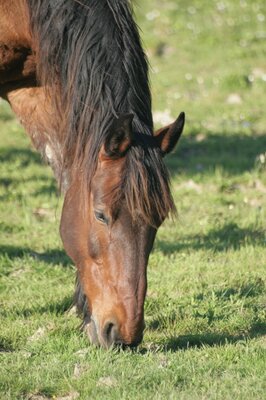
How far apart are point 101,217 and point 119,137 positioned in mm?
437

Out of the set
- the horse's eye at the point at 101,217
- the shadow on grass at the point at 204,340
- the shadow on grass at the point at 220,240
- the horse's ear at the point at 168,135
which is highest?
the horse's ear at the point at 168,135

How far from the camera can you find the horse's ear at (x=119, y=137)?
4445mm

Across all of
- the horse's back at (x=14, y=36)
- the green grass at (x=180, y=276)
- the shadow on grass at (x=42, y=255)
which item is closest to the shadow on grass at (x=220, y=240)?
the green grass at (x=180, y=276)

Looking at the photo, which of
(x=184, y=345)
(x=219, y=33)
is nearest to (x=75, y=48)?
(x=184, y=345)

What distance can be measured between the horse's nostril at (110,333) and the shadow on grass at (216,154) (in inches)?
193

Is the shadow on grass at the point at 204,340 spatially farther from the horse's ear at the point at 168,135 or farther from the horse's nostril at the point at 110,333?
the horse's ear at the point at 168,135

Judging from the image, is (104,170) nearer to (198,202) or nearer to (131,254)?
(131,254)

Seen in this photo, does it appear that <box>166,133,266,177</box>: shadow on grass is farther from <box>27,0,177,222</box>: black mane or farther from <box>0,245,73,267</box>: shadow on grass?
<box>27,0,177,222</box>: black mane

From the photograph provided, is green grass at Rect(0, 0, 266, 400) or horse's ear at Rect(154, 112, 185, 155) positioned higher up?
horse's ear at Rect(154, 112, 185, 155)

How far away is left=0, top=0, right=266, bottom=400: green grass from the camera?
4395mm

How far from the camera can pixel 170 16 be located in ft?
56.7

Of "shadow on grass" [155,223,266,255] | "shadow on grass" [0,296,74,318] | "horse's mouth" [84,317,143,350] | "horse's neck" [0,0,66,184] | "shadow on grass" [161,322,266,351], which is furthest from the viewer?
"shadow on grass" [155,223,266,255]

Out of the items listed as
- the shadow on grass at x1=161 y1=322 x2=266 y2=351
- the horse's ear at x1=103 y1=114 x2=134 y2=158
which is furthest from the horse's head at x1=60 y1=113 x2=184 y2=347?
the shadow on grass at x1=161 y1=322 x2=266 y2=351

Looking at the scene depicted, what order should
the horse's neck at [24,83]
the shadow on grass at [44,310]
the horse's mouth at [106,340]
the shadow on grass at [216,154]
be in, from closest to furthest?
the horse's mouth at [106,340] < the horse's neck at [24,83] < the shadow on grass at [44,310] < the shadow on grass at [216,154]
